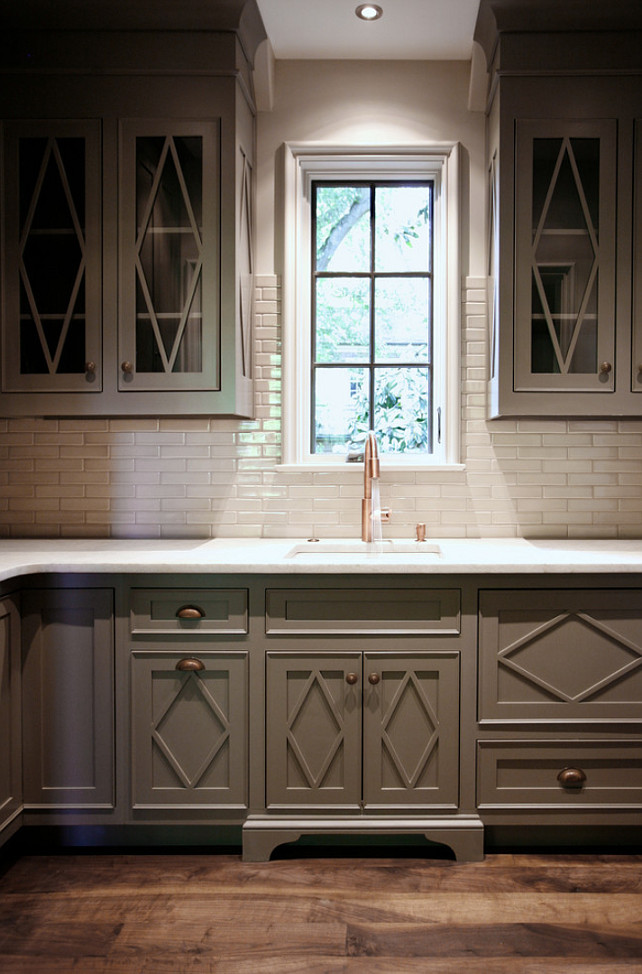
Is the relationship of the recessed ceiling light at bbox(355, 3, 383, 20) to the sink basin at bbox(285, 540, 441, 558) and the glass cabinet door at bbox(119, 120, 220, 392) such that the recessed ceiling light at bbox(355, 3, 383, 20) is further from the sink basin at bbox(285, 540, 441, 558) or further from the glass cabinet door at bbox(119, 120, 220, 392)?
the sink basin at bbox(285, 540, 441, 558)

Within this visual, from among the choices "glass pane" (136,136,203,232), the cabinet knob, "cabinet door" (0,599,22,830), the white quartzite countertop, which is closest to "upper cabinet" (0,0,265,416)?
"glass pane" (136,136,203,232)

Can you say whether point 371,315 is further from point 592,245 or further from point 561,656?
point 561,656

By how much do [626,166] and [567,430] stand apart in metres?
0.96

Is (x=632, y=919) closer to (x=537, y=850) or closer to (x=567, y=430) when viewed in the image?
(x=537, y=850)

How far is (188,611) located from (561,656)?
3.84ft

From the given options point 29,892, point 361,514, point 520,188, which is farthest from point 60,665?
point 520,188

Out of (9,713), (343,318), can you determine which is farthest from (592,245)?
(9,713)

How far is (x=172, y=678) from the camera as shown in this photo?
2338 millimetres

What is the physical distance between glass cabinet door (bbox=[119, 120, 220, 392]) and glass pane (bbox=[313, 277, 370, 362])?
622 mm

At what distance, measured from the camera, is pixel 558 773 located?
235 cm

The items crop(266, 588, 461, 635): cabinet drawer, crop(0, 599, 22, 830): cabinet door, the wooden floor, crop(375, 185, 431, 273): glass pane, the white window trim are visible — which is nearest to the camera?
the wooden floor

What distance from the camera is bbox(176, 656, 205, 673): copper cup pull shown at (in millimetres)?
2320

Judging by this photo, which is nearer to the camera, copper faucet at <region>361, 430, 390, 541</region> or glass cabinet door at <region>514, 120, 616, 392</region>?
glass cabinet door at <region>514, 120, 616, 392</region>

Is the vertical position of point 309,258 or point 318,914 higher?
point 309,258
